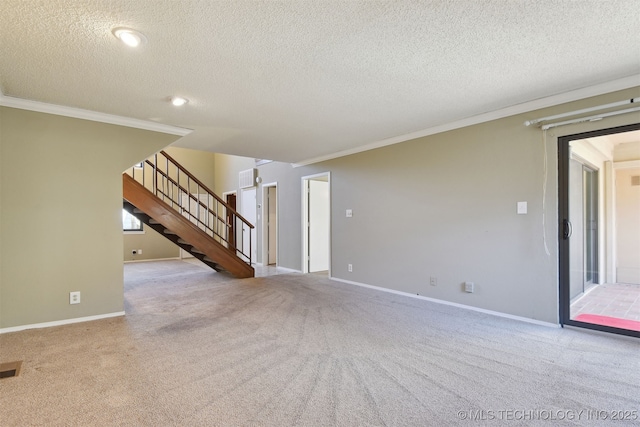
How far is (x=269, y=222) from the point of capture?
7988mm

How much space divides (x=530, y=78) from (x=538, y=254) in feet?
5.81

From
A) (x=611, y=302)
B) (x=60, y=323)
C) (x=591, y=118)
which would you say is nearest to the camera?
(x=591, y=118)

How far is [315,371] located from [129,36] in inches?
104

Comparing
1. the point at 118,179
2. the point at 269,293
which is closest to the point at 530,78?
the point at 269,293

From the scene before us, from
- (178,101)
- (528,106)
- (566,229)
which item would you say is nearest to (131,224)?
(178,101)

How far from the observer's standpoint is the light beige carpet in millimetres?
1801

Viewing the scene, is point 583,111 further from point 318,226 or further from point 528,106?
point 318,226

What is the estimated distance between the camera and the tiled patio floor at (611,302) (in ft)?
10.3

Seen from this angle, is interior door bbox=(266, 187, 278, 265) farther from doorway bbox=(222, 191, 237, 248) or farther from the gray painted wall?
the gray painted wall

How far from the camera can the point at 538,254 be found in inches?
131

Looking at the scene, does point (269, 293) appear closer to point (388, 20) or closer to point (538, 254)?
point (538, 254)

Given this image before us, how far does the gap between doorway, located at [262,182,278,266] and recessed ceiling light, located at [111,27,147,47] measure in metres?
5.72

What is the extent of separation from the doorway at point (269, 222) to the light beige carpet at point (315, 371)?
13.6ft

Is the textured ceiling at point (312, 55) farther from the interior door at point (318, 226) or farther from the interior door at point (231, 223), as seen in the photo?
the interior door at point (231, 223)
